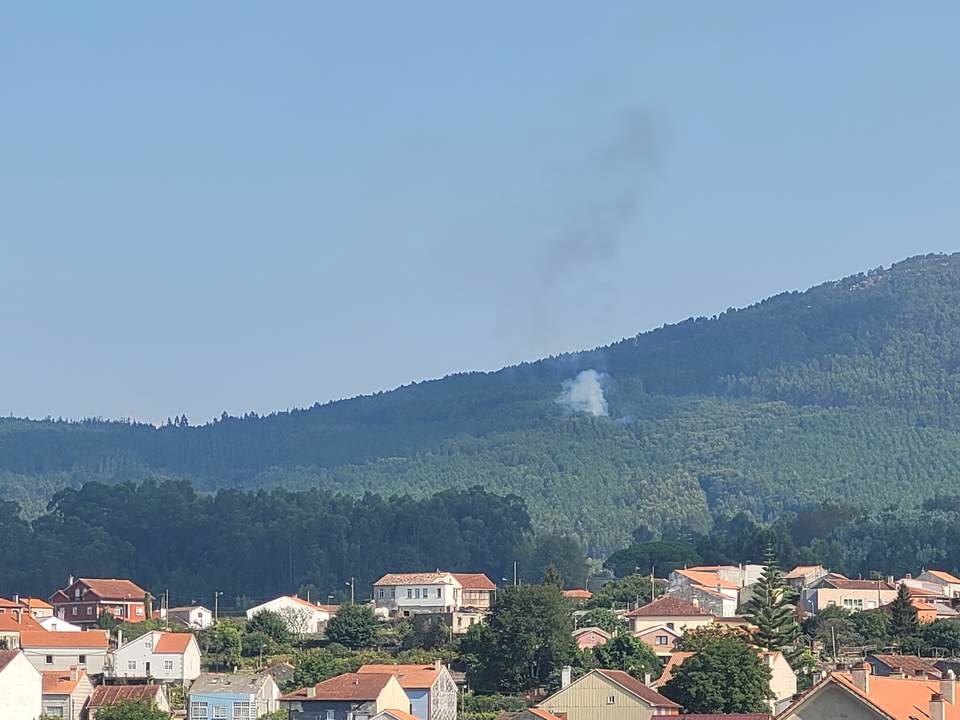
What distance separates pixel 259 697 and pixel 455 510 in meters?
87.3

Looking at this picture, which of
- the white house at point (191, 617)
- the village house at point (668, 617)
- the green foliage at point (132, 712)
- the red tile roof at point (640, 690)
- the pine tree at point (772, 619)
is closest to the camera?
the red tile roof at point (640, 690)

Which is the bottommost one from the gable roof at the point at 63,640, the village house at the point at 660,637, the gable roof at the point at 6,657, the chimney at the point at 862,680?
the chimney at the point at 862,680

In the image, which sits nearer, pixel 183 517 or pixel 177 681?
pixel 177 681

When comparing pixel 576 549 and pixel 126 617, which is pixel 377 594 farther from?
pixel 576 549

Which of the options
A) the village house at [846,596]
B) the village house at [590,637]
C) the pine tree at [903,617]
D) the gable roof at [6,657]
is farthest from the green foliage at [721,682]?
the village house at [846,596]

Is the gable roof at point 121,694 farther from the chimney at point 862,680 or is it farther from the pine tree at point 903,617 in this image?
the pine tree at point 903,617

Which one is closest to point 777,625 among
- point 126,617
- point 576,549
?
point 126,617

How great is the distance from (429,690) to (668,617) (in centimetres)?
2446

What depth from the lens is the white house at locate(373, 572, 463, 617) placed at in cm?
12319

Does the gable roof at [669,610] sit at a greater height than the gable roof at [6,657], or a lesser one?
greater

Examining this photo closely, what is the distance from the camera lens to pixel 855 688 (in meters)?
53.8

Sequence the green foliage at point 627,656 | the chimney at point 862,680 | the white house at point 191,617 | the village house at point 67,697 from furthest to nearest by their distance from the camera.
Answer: the white house at point 191,617
the green foliage at point 627,656
the village house at point 67,697
the chimney at point 862,680

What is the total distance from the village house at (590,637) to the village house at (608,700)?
Result: 71.2 feet

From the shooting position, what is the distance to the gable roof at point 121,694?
268 ft
